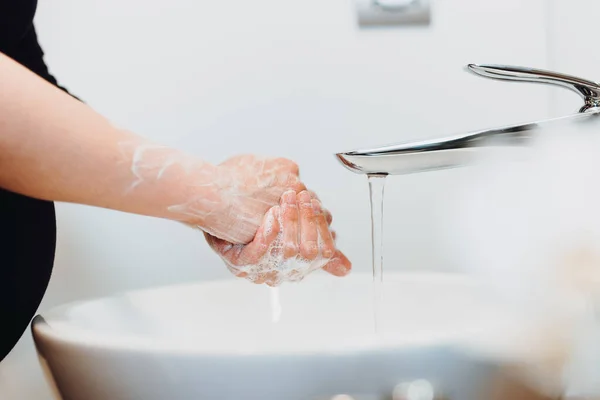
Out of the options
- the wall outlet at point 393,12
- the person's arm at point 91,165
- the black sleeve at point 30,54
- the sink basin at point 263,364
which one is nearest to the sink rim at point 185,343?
the sink basin at point 263,364

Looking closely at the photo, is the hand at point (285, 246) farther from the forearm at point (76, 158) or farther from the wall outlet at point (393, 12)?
the wall outlet at point (393, 12)

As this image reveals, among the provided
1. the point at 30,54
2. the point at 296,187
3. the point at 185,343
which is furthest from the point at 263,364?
the point at 30,54

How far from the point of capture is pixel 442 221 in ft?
3.26

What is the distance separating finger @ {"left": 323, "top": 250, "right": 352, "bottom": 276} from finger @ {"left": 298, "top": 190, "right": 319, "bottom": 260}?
0.06 metres

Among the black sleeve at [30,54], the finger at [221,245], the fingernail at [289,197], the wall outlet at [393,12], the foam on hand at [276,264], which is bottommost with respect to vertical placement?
the foam on hand at [276,264]

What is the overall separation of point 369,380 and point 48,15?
0.78 meters

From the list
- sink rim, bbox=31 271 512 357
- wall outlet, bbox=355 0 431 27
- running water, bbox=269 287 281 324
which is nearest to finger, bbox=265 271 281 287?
running water, bbox=269 287 281 324

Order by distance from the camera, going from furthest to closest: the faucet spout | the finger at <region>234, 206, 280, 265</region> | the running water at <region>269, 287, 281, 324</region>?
the running water at <region>269, 287, 281, 324</region>, the finger at <region>234, 206, 280, 265</region>, the faucet spout

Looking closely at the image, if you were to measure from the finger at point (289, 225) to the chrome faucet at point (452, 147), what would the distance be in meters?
0.11

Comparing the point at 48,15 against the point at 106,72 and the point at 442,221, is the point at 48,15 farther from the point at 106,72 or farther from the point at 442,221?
the point at 442,221

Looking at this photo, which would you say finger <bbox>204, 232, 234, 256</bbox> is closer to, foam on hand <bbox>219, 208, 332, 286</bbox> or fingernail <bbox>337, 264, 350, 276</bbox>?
foam on hand <bbox>219, 208, 332, 286</bbox>

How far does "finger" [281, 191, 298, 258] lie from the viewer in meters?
0.67

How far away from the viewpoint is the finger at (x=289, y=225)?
0.67 m

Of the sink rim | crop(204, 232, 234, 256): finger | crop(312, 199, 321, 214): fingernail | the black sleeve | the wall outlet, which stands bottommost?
the sink rim
